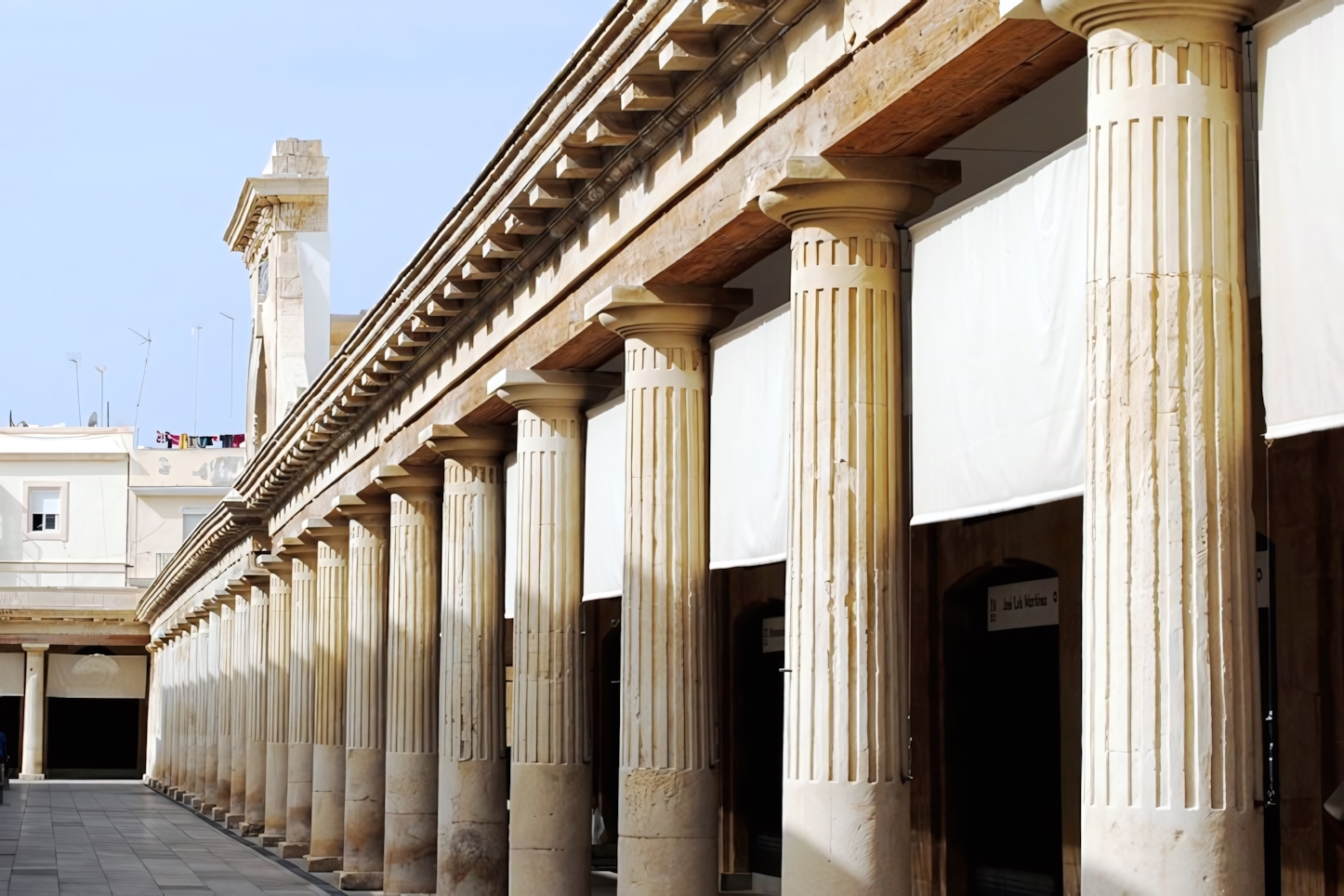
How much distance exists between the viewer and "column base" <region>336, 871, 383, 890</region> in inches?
887

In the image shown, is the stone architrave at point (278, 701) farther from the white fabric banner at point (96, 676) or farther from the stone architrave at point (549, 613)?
the white fabric banner at point (96, 676)

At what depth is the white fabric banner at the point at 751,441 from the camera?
1182cm

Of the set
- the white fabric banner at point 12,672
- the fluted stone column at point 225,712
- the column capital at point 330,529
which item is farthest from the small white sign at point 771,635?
the white fabric banner at point 12,672

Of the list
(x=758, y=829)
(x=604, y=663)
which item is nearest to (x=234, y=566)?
(x=604, y=663)

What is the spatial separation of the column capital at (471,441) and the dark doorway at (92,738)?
153ft

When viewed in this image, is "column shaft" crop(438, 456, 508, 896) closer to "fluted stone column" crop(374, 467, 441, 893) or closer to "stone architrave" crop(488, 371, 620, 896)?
"fluted stone column" crop(374, 467, 441, 893)

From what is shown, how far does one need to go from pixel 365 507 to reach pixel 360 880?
4.12 metres

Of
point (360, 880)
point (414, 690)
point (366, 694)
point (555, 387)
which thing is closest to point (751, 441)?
point (555, 387)

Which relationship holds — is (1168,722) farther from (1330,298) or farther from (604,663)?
(604,663)

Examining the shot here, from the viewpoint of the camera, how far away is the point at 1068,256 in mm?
8617

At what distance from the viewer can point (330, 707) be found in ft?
85.0

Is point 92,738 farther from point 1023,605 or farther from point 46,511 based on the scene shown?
point 1023,605

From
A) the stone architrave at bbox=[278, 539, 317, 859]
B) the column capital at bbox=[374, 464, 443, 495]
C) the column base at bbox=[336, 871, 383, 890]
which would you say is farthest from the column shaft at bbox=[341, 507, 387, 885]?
the stone architrave at bbox=[278, 539, 317, 859]

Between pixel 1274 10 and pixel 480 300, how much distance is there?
1050cm
